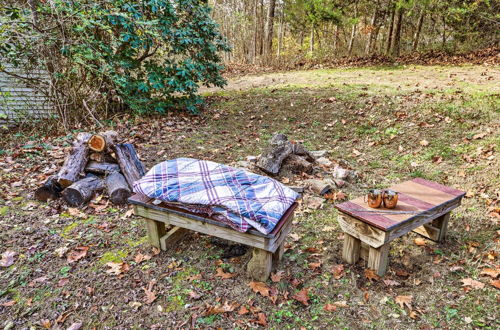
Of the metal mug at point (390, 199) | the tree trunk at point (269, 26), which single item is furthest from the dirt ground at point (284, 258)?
the tree trunk at point (269, 26)

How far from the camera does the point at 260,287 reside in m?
2.54

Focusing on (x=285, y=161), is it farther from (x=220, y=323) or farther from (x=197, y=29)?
(x=197, y=29)

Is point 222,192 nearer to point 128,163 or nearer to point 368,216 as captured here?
point 368,216

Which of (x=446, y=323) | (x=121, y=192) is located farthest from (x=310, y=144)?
(x=446, y=323)

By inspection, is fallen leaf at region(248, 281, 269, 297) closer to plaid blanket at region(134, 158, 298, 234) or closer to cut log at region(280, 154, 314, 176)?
plaid blanket at region(134, 158, 298, 234)

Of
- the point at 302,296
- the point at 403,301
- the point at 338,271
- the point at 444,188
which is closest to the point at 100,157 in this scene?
the point at 302,296

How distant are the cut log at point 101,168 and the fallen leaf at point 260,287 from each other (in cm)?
255

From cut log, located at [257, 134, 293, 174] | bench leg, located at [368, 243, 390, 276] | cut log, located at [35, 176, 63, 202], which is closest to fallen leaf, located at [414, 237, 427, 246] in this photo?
bench leg, located at [368, 243, 390, 276]

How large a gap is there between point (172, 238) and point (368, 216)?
6.11 feet

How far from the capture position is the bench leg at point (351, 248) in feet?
9.08

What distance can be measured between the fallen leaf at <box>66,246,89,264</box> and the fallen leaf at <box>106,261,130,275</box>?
318mm

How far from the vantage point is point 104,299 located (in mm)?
2496

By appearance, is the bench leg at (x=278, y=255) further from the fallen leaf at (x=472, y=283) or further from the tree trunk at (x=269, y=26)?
the tree trunk at (x=269, y=26)

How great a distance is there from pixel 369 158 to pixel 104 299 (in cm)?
427
